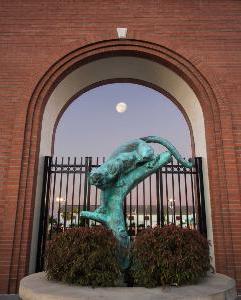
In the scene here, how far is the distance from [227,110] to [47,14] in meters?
4.84

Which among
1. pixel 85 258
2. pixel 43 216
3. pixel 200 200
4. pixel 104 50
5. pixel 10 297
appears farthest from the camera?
pixel 104 50

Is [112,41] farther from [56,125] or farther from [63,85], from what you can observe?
[56,125]

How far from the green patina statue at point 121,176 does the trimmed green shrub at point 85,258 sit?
434mm

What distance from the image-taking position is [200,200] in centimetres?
661

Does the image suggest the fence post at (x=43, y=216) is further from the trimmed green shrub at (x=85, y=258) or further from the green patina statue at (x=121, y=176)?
the trimmed green shrub at (x=85, y=258)

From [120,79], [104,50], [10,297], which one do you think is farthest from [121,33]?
[10,297]

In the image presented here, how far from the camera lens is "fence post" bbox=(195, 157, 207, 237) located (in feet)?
20.6

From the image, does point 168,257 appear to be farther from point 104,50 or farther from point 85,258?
point 104,50

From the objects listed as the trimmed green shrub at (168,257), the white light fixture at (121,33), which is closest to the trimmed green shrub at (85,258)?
the trimmed green shrub at (168,257)

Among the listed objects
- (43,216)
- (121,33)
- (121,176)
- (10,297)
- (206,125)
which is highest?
(121,33)

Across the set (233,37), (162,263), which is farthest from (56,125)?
(162,263)

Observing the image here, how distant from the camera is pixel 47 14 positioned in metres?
7.10

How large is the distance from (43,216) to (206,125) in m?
4.09

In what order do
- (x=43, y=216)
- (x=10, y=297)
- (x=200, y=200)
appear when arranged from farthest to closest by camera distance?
(x=200, y=200) < (x=43, y=216) < (x=10, y=297)
